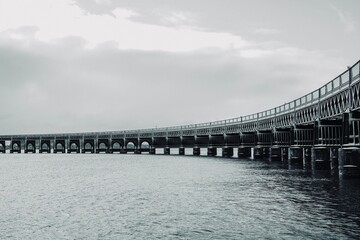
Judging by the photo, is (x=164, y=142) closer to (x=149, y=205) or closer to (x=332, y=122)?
(x=332, y=122)

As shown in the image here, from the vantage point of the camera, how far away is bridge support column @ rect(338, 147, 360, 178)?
40844 mm

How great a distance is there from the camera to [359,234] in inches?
719

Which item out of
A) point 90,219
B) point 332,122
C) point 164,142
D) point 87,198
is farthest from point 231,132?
point 90,219

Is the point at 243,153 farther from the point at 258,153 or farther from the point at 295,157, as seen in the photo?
the point at 295,157

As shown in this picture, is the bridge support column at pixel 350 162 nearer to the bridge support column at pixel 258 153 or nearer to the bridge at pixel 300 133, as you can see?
the bridge at pixel 300 133

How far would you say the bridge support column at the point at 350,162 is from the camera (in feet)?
134

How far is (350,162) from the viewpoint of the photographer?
136ft

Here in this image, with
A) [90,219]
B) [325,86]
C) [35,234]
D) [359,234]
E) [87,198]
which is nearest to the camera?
[359,234]

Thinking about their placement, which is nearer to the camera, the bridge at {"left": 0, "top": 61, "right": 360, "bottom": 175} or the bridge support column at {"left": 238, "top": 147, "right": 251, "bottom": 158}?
the bridge at {"left": 0, "top": 61, "right": 360, "bottom": 175}

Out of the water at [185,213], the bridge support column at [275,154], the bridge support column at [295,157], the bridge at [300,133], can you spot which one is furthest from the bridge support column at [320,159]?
the bridge support column at [275,154]

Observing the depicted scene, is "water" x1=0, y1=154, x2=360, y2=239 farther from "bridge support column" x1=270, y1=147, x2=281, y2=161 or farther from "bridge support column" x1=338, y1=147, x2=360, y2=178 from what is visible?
"bridge support column" x1=270, y1=147, x2=281, y2=161

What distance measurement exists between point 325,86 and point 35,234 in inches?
1478

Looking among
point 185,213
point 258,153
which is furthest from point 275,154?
point 185,213

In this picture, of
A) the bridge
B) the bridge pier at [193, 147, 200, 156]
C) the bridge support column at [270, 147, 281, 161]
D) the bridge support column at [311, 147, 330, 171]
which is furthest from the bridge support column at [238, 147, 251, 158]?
the bridge support column at [311, 147, 330, 171]
